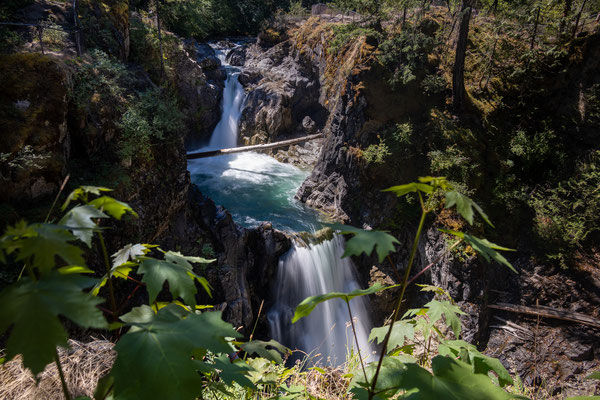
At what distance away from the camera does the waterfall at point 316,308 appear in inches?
320

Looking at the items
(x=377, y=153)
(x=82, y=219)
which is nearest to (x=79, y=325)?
(x=82, y=219)

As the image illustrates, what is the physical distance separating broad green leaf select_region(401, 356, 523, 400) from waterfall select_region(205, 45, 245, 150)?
53.4 feet

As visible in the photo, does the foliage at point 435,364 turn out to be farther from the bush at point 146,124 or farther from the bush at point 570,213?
the bush at point 570,213

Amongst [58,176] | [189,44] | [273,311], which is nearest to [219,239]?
[273,311]

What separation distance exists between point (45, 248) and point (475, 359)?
1.53m

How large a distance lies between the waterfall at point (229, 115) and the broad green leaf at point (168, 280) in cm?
1578

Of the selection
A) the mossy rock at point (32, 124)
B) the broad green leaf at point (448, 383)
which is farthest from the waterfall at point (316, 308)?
the broad green leaf at point (448, 383)

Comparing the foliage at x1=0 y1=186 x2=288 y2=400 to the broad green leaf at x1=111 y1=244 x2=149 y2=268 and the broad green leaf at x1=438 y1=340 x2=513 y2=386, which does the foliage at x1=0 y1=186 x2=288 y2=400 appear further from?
the broad green leaf at x1=438 y1=340 x2=513 y2=386

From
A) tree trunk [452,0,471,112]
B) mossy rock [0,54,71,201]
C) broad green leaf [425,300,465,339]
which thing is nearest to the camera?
broad green leaf [425,300,465,339]

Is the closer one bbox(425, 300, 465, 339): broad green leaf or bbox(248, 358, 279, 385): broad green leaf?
bbox(425, 300, 465, 339): broad green leaf

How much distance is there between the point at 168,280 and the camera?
100 centimetres

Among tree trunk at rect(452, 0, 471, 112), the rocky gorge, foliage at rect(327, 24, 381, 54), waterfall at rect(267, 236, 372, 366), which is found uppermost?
foliage at rect(327, 24, 381, 54)

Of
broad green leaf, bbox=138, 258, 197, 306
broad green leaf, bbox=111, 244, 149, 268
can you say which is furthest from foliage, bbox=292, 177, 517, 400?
broad green leaf, bbox=111, 244, 149, 268

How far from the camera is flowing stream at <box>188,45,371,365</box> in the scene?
26.9 ft
